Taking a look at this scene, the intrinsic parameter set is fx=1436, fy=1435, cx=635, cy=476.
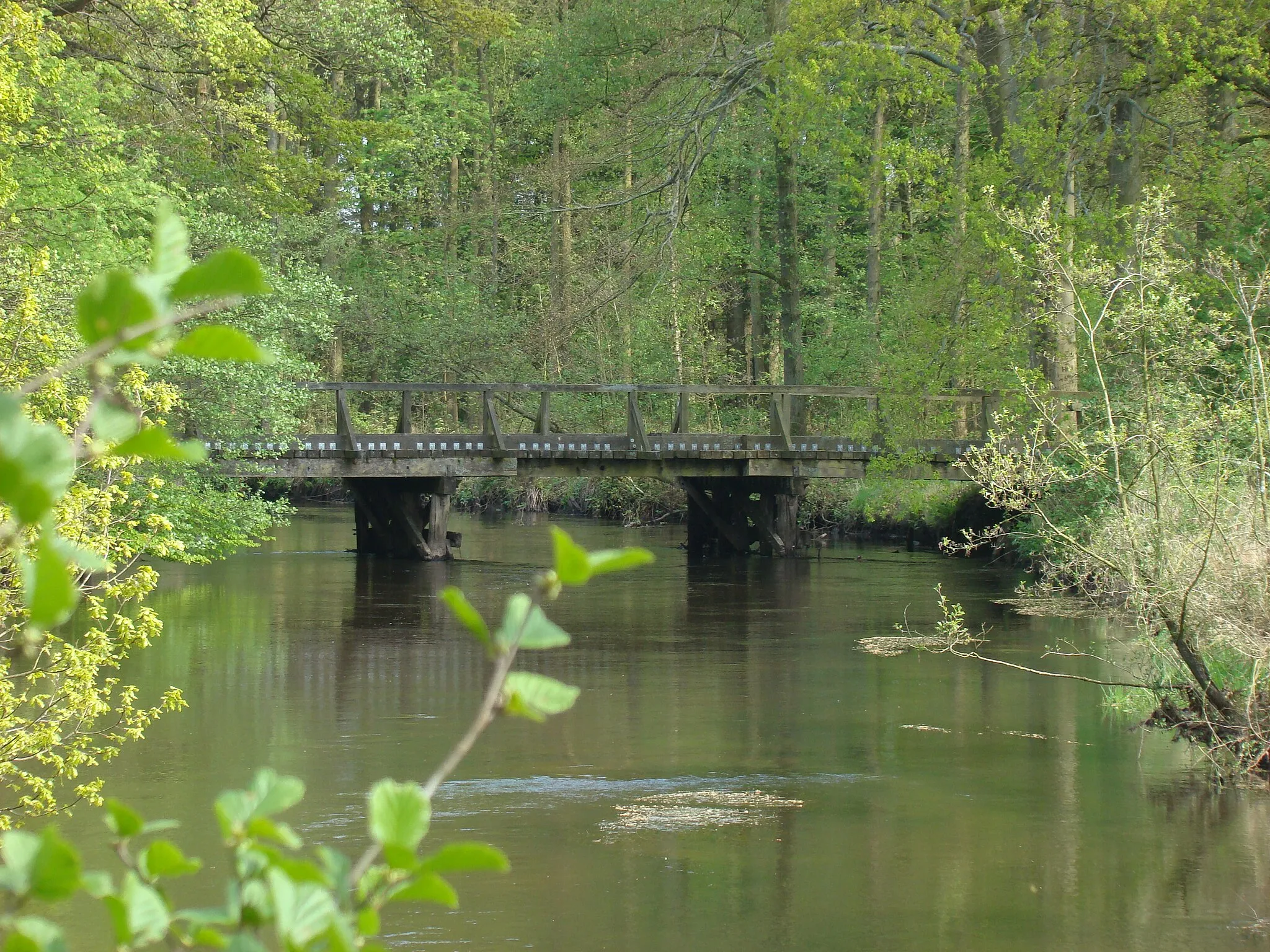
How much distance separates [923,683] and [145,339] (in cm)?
1040

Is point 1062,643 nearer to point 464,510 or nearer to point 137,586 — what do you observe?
point 137,586

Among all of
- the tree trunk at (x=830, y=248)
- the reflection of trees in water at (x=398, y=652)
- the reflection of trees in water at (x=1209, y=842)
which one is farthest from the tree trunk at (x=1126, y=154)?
the reflection of trees in water at (x=1209, y=842)

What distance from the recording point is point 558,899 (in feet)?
20.0

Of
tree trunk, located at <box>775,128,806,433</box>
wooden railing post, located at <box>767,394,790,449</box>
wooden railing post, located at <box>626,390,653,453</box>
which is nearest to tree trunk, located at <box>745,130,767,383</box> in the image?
tree trunk, located at <box>775,128,806,433</box>

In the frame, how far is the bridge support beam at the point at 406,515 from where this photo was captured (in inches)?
820

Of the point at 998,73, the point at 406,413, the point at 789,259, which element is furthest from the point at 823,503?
the point at 998,73

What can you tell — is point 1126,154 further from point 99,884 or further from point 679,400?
point 99,884

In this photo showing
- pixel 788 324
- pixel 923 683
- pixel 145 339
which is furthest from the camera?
pixel 788 324

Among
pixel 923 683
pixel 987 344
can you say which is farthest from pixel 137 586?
pixel 987 344

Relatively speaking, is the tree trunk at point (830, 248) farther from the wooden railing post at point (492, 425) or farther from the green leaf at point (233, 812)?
the green leaf at point (233, 812)

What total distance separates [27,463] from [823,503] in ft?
81.8

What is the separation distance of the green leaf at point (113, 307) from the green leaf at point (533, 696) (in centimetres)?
47

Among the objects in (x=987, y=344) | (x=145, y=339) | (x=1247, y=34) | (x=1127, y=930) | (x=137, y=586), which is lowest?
(x=1127, y=930)

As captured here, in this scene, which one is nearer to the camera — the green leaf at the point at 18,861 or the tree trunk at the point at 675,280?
the green leaf at the point at 18,861
